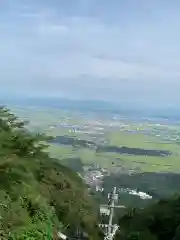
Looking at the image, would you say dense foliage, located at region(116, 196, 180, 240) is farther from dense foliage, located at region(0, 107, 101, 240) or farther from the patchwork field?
the patchwork field

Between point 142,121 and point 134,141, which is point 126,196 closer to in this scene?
point 134,141

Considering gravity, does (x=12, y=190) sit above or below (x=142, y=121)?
above

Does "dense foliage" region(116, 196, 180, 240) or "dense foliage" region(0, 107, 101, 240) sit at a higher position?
"dense foliage" region(0, 107, 101, 240)

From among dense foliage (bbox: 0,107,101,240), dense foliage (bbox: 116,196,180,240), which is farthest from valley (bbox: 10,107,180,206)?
dense foliage (bbox: 0,107,101,240)

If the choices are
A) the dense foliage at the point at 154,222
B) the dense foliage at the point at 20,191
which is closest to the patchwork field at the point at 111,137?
the dense foliage at the point at 154,222

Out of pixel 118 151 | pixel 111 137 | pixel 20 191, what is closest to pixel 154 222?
pixel 20 191

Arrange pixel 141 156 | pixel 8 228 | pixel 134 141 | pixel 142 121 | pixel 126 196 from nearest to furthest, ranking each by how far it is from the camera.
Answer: pixel 8 228
pixel 126 196
pixel 141 156
pixel 134 141
pixel 142 121

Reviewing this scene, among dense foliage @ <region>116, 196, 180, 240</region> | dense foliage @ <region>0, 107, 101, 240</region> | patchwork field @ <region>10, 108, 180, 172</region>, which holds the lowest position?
patchwork field @ <region>10, 108, 180, 172</region>

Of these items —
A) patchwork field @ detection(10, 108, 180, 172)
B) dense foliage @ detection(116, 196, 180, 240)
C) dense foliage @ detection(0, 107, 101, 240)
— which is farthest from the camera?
patchwork field @ detection(10, 108, 180, 172)

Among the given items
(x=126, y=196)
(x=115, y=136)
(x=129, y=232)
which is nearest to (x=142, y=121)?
(x=115, y=136)

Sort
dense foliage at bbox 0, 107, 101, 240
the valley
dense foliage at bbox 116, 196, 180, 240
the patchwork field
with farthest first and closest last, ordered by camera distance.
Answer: the patchwork field < the valley < dense foliage at bbox 116, 196, 180, 240 < dense foliage at bbox 0, 107, 101, 240
